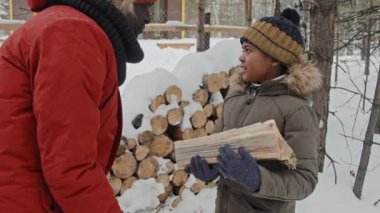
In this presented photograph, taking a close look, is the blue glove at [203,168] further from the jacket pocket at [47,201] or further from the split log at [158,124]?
the split log at [158,124]

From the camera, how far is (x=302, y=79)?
6.47 ft

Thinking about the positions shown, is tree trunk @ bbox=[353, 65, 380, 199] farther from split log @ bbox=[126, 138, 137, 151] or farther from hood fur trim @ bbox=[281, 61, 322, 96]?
hood fur trim @ bbox=[281, 61, 322, 96]

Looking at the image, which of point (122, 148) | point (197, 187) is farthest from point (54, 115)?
point (197, 187)

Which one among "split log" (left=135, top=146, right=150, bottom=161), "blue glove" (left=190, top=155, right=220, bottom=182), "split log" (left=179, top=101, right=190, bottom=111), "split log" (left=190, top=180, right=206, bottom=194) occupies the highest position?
"blue glove" (left=190, top=155, right=220, bottom=182)

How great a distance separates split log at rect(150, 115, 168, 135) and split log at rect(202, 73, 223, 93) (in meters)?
0.64

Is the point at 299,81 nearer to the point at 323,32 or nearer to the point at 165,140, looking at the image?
the point at 165,140

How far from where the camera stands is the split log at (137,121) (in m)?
3.97

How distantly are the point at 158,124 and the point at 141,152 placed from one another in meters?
0.28

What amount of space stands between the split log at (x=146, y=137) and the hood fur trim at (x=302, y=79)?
86.2 inches

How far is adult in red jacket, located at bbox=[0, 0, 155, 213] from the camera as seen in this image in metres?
1.24

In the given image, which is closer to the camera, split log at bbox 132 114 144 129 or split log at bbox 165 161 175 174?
split log at bbox 132 114 144 129

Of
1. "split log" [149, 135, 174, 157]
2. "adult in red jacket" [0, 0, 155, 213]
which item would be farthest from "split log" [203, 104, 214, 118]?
"adult in red jacket" [0, 0, 155, 213]

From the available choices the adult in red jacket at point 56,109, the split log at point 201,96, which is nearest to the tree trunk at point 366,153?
the split log at point 201,96

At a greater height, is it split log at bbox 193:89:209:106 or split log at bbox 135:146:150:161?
split log at bbox 193:89:209:106
